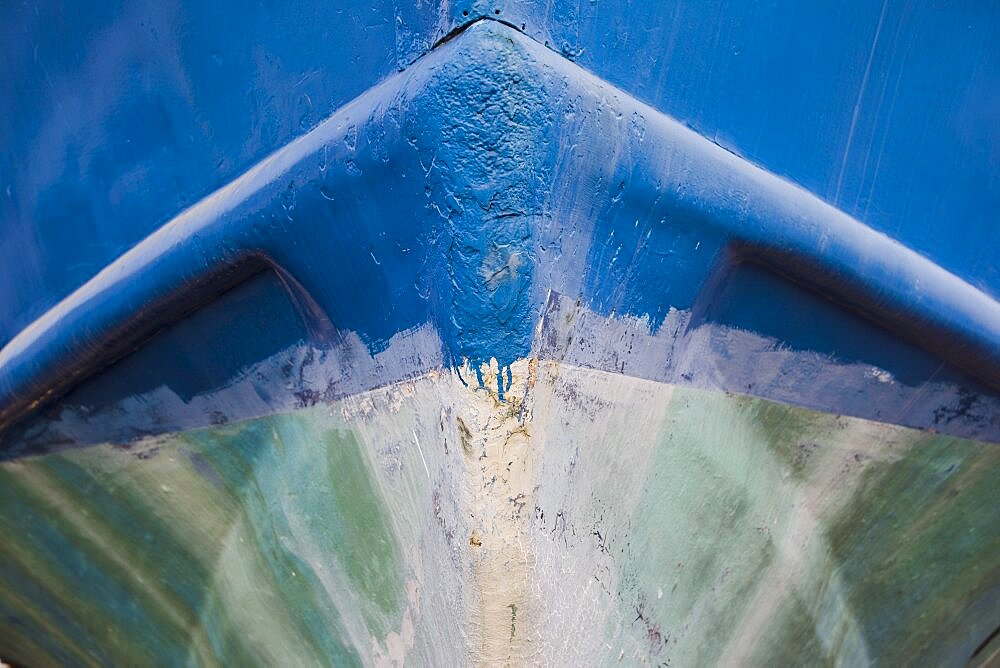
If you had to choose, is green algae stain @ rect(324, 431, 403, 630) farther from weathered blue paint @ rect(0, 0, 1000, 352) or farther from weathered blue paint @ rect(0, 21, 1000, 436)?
weathered blue paint @ rect(0, 0, 1000, 352)

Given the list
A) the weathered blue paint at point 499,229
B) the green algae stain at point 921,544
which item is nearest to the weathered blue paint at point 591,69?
the weathered blue paint at point 499,229

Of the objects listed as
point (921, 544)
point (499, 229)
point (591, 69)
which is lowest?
point (921, 544)

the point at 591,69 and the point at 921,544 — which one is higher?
the point at 591,69

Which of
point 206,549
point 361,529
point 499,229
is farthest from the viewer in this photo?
point 206,549

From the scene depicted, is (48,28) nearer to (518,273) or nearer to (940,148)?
(518,273)

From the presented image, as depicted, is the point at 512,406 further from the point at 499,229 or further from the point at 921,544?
the point at 921,544

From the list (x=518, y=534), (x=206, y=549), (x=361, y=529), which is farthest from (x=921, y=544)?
(x=206, y=549)
